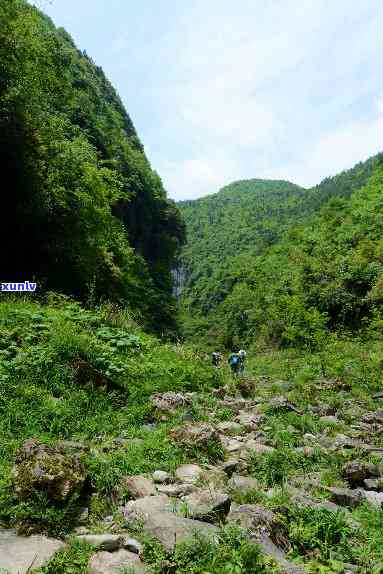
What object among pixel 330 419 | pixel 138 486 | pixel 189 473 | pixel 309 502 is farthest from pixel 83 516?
pixel 330 419

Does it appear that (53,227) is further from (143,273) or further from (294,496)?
(143,273)

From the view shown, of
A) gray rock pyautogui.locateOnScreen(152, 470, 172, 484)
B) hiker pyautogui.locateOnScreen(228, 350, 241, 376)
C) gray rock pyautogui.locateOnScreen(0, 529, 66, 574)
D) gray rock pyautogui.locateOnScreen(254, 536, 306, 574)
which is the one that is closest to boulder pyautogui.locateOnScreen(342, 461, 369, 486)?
gray rock pyautogui.locateOnScreen(254, 536, 306, 574)

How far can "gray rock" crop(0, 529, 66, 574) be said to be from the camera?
3.42 meters

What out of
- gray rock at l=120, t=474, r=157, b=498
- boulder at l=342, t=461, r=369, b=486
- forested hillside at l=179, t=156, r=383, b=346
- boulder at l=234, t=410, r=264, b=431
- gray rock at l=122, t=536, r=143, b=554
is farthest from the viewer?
forested hillside at l=179, t=156, r=383, b=346

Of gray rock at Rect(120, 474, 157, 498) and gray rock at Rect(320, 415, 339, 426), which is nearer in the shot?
gray rock at Rect(120, 474, 157, 498)

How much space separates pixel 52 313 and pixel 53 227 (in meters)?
5.40

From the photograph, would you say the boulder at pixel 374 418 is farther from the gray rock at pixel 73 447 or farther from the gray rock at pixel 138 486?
the gray rock at pixel 73 447

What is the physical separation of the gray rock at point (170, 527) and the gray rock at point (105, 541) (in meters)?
0.26

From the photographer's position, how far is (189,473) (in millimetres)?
5496

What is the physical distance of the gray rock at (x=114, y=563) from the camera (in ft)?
11.5

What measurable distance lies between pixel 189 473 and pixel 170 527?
1567mm

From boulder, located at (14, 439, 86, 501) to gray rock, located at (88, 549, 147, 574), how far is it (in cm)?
92

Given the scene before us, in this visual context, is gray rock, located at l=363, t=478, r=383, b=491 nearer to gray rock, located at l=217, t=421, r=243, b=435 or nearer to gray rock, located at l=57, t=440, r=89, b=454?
gray rock, located at l=217, t=421, r=243, b=435

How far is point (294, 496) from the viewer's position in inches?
198
